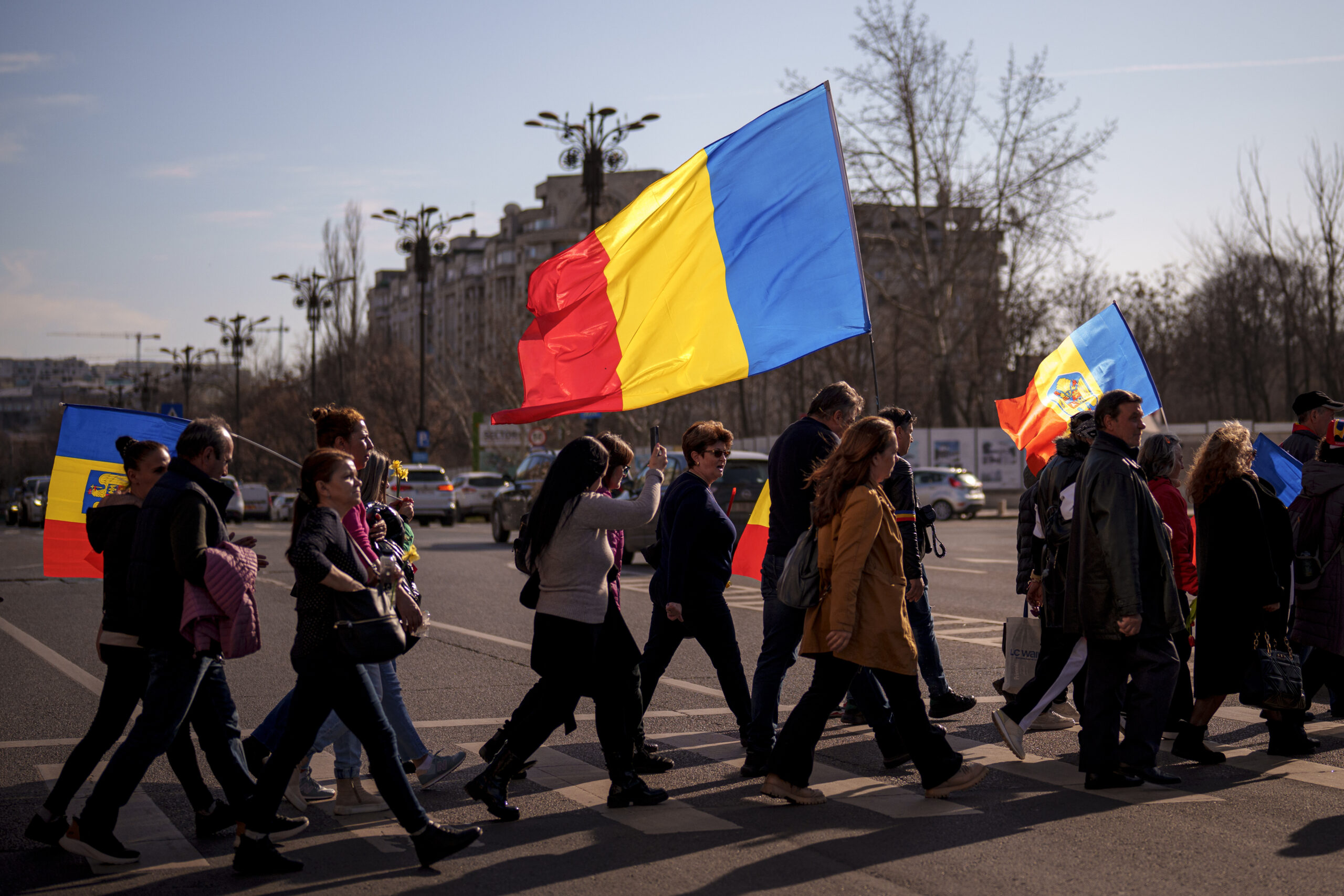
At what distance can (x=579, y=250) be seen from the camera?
7.66 meters

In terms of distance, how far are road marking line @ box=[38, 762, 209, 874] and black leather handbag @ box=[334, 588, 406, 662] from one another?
1.05 metres

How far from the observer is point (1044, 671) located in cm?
689

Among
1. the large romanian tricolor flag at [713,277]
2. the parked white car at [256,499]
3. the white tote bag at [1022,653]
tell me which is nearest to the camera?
the white tote bag at [1022,653]

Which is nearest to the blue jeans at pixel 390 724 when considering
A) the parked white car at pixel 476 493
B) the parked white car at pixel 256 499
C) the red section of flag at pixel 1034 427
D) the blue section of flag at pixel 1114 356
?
the red section of flag at pixel 1034 427

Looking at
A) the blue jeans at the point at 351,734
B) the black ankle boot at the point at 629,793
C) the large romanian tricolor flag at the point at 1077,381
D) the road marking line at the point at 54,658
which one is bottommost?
the road marking line at the point at 54,658

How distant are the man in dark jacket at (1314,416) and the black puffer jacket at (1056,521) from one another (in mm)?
1754

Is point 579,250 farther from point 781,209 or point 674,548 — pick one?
point 674,548

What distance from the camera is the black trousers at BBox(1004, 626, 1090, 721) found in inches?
268

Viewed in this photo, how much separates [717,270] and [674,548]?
180 centimetres

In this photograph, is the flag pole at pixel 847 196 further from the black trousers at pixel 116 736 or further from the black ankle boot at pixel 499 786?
Answer: the black trousers at pixel 116 736

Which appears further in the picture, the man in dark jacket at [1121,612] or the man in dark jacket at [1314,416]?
the man in dark jacket at [1314,416]

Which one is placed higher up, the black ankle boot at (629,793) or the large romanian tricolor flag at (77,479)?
the large romanian tricolor flag at (77,479)

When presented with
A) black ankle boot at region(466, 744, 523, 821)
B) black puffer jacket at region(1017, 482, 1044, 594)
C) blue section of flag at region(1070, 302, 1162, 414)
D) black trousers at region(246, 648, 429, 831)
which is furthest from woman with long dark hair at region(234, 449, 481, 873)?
blue section of flag at region(1070, 302, 1162, 414)

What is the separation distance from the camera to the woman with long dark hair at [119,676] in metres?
5.29
